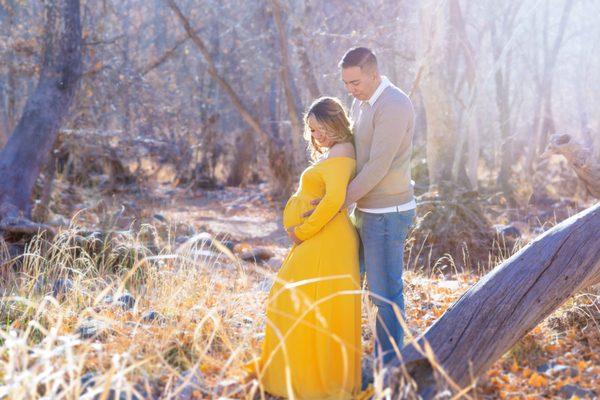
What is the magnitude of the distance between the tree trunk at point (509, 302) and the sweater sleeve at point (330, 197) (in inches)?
30.8

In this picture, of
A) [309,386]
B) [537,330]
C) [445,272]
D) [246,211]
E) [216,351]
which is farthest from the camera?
[246,211]

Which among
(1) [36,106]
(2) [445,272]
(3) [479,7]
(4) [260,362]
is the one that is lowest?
(2) [445,272]

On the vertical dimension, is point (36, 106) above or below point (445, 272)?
above

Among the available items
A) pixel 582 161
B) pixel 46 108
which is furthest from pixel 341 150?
pixel 46 108

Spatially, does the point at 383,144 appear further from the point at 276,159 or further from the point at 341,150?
the point at 276,159

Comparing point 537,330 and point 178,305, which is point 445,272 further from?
point 178,305

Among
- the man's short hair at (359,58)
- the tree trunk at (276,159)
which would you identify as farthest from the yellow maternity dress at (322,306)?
the tree trunk at (276,159)

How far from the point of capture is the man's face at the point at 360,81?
3.95 m

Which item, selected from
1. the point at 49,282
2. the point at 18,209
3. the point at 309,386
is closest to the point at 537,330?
the point at 309,386

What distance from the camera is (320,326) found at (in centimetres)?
399

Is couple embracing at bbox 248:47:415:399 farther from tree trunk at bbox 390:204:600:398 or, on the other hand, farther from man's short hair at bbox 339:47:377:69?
tree trunk at bbox 390:204:600:398

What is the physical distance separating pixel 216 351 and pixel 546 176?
14676 millimetres

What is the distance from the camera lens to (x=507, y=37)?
60.0 feet

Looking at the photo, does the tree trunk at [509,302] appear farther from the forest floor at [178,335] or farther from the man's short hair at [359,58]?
the man's short hair at [359,58]
